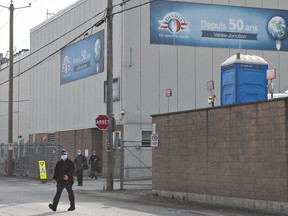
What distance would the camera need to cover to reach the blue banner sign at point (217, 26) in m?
33.1

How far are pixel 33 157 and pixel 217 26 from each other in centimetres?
1399

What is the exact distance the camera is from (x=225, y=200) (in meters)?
17.2

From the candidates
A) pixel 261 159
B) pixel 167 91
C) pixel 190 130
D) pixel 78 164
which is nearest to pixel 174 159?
pixel 190 130

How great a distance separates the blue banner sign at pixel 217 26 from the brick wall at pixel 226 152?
1263 cm

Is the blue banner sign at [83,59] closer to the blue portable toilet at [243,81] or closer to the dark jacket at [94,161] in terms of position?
the dark jacket at [94,161]

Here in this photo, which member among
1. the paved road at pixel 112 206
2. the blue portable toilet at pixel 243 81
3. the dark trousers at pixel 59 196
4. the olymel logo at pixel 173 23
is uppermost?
the olymel logo at pixel 173 23

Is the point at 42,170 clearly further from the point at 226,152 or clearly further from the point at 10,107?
the point at 226,152

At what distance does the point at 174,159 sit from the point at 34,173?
17.3m

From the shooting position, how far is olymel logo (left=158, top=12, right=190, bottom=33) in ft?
108

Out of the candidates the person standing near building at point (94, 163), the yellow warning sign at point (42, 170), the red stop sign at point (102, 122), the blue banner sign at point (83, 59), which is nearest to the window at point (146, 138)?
the person standing near building at point (94, 163)

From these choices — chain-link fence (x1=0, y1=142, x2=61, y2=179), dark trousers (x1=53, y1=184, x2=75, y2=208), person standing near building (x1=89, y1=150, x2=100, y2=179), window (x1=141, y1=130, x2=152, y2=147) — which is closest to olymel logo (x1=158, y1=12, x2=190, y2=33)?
window (x1=141, y1=130, x2=152, y2=147)

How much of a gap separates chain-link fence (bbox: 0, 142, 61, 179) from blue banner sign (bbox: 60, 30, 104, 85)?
5750 millimetres

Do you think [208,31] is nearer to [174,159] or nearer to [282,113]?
[174,159]

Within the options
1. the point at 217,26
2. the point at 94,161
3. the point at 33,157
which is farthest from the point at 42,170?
the point at 217,26
